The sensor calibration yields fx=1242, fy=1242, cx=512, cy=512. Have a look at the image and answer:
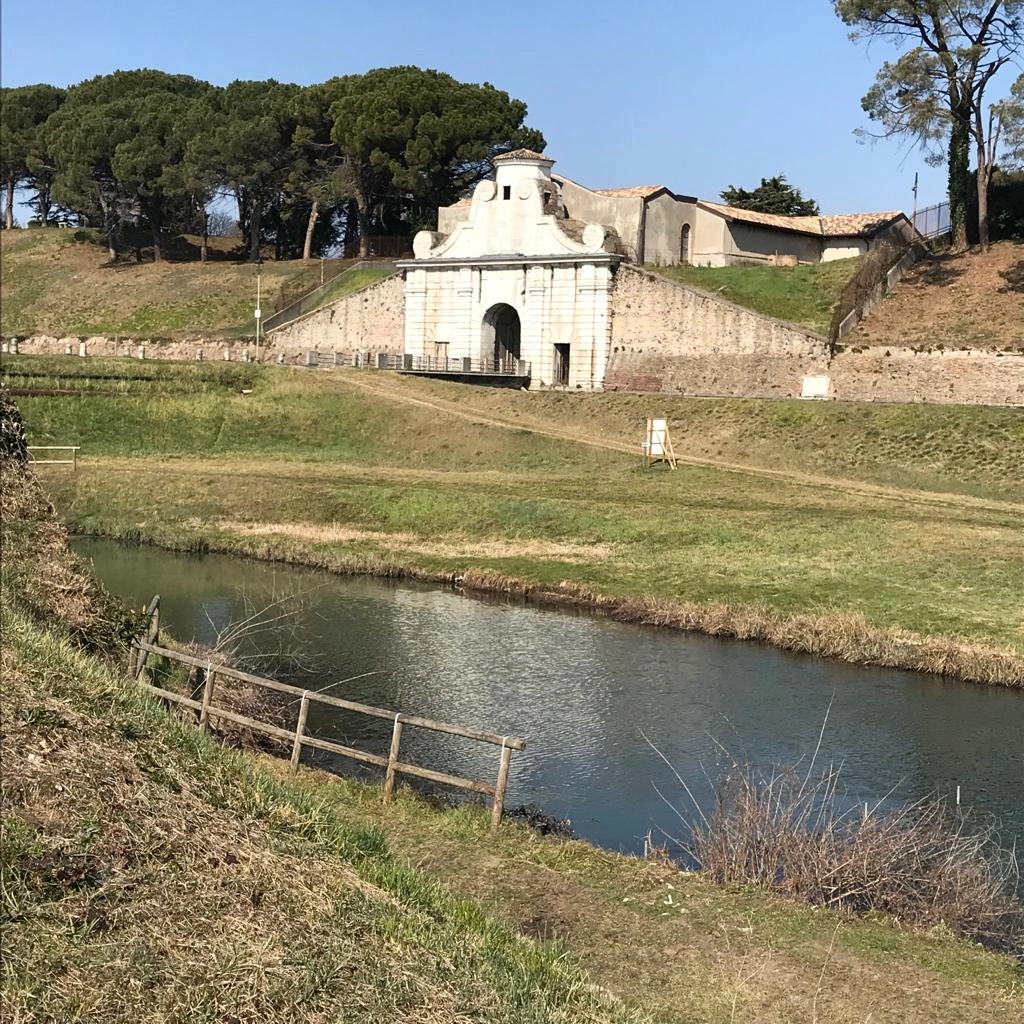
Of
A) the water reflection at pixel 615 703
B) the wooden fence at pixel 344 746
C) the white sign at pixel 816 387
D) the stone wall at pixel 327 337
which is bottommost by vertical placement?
the water reflection at pixel 615 703

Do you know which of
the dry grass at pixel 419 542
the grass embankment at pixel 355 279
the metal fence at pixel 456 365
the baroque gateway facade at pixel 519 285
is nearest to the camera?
the dry grass at pixel 419 542

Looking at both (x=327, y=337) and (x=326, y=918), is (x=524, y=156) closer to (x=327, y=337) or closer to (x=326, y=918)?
(x=327, y=337)

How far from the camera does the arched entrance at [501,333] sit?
61.2 meters

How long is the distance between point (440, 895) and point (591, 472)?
111ft

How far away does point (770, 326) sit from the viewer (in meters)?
52.8

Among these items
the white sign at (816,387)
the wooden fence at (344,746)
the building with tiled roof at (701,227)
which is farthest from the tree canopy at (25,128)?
the wooden fence at (344,746)

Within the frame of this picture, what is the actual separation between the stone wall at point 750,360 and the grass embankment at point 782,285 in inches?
54.7

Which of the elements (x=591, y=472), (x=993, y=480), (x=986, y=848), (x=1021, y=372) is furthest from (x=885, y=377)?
(x=986, y=848)

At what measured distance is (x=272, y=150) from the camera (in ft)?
258

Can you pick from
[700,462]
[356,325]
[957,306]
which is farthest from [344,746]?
[356,325]

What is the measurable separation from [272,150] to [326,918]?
76100 mm

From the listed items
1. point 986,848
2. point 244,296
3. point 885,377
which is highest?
point 244,296

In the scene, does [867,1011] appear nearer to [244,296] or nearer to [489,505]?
[489,505]

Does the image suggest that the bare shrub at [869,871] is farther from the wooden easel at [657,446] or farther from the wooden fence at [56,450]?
the wooden fence at [56,450]
